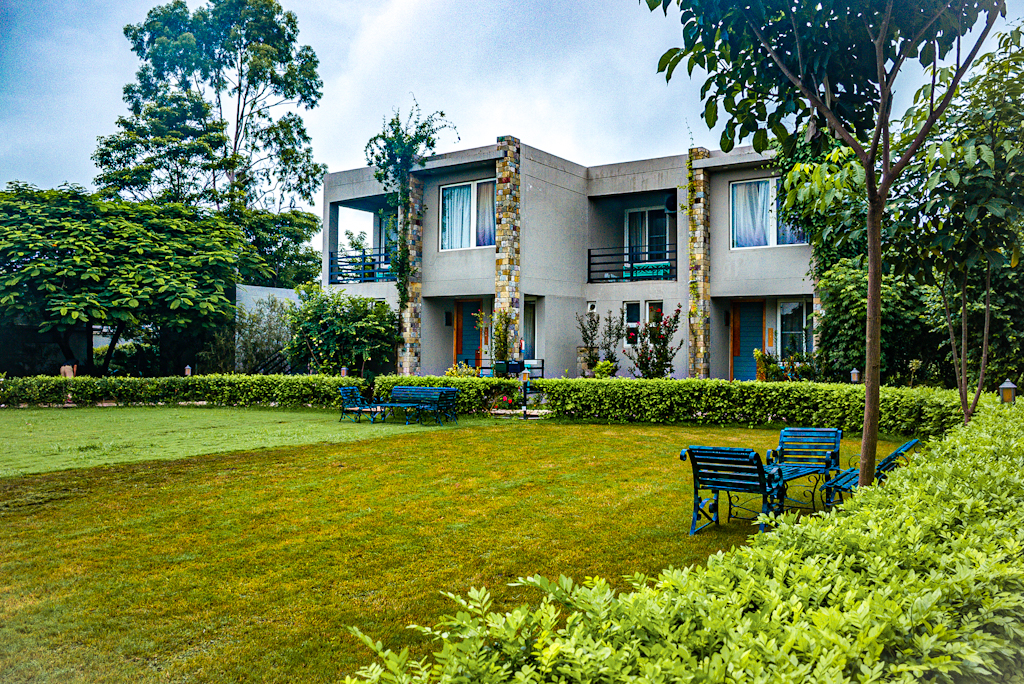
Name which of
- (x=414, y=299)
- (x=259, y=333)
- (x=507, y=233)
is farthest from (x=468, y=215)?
(x=259, y=333)

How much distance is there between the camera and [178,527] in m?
6.76

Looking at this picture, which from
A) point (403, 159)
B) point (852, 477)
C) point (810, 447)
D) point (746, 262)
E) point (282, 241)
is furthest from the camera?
point (282, 241)

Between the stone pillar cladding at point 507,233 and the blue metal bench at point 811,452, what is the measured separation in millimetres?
10534

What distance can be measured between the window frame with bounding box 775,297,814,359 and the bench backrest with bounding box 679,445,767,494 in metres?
11.8

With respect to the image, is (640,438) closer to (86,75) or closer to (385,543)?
(385,543)

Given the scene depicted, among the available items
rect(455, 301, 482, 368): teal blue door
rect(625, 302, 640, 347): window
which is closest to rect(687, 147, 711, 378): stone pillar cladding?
rect(625, 302, 640, 347): window

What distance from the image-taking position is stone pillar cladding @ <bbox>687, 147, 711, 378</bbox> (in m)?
18.2

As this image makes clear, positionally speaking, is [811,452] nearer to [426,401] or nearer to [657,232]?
[426,401]

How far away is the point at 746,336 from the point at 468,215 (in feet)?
28.0

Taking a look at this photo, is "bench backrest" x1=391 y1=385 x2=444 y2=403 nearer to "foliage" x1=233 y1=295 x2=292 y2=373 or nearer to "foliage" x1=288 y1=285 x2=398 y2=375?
"foliage" x1=288 y1=285 x2=398 y2=375

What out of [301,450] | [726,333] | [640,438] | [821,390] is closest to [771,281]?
[726,333]

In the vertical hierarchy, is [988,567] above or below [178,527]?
above

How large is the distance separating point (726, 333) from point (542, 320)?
5.16 metres

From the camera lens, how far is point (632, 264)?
2039 centimetres
